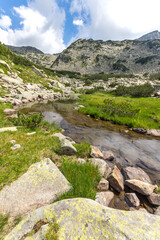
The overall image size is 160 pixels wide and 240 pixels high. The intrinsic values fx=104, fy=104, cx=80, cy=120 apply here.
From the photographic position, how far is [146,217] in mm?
2369

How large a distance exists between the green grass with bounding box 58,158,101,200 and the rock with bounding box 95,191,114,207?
0.25m

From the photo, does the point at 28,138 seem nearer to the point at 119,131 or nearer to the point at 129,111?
the point at 119,131

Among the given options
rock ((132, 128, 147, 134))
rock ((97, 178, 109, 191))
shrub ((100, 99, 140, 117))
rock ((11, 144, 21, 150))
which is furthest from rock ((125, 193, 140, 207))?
shrub ((100, 99, 140, 117))

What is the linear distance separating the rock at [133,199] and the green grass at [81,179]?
1.40m

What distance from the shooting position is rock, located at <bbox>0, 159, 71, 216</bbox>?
313cm

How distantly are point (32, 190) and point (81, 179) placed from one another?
176 centimetres

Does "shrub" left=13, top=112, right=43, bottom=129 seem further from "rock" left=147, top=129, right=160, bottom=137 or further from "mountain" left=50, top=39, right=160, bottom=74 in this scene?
"mountain" left=50, top=39, right=160, bottom=74

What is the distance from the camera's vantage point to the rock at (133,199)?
4.27 m

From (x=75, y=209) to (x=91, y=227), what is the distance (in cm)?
47

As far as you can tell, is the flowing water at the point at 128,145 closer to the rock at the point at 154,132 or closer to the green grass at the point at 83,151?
the rock at the point at 154,132

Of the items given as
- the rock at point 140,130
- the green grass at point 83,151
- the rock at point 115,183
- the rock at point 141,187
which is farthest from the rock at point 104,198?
the rock at point 140,130

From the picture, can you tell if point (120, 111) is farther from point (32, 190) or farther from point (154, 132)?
point (32, 190)

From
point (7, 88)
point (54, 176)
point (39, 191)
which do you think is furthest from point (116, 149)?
point (7, 88)

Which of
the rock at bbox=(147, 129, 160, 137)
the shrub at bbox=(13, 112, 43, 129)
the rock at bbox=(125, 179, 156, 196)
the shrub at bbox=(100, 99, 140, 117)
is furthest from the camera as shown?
the shrub at bbox=(100, 99, 140, 117)
